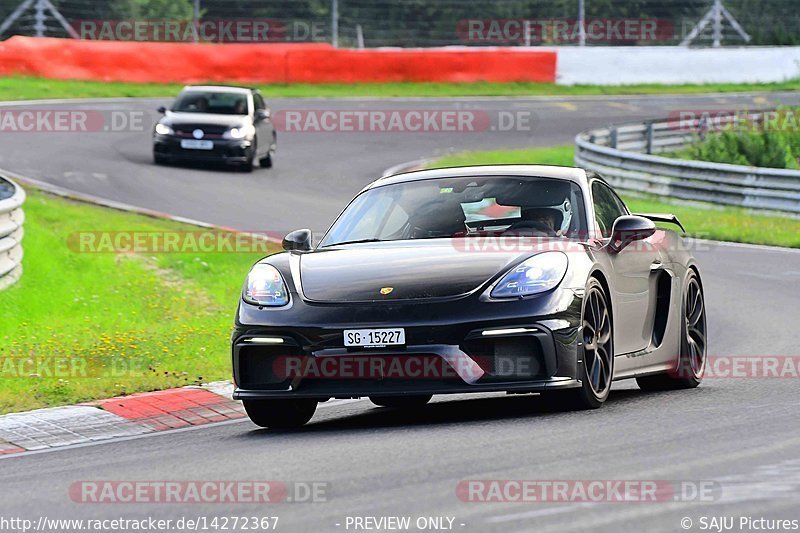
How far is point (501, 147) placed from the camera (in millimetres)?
32875

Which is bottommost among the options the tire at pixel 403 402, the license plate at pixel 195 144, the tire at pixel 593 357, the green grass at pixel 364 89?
the green grass at pixel 364 89

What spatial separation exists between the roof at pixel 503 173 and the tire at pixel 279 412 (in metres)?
1.64

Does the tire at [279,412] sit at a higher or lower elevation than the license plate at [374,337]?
lower

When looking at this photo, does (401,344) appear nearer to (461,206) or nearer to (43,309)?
(461,206)

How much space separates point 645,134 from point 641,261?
954 inches

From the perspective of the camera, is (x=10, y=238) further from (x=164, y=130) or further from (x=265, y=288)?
(x=164, y=130)

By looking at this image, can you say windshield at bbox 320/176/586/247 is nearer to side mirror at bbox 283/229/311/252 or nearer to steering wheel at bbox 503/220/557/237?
steering wheel at bbox 503/220/557/237

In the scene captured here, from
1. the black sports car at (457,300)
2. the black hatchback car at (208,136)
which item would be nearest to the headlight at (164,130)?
the black hatchback car at (208,136)

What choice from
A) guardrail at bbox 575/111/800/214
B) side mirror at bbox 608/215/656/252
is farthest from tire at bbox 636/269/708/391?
guardrail at bbox 575/111/800/214

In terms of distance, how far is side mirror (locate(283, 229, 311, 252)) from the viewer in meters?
9.08

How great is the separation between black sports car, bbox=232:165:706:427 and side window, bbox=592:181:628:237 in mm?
26

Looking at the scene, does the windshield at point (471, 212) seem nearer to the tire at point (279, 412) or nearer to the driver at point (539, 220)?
the driver at point (539, 220)

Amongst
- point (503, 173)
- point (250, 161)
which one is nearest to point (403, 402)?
point (503, 173)

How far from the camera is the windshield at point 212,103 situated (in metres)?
27.8
